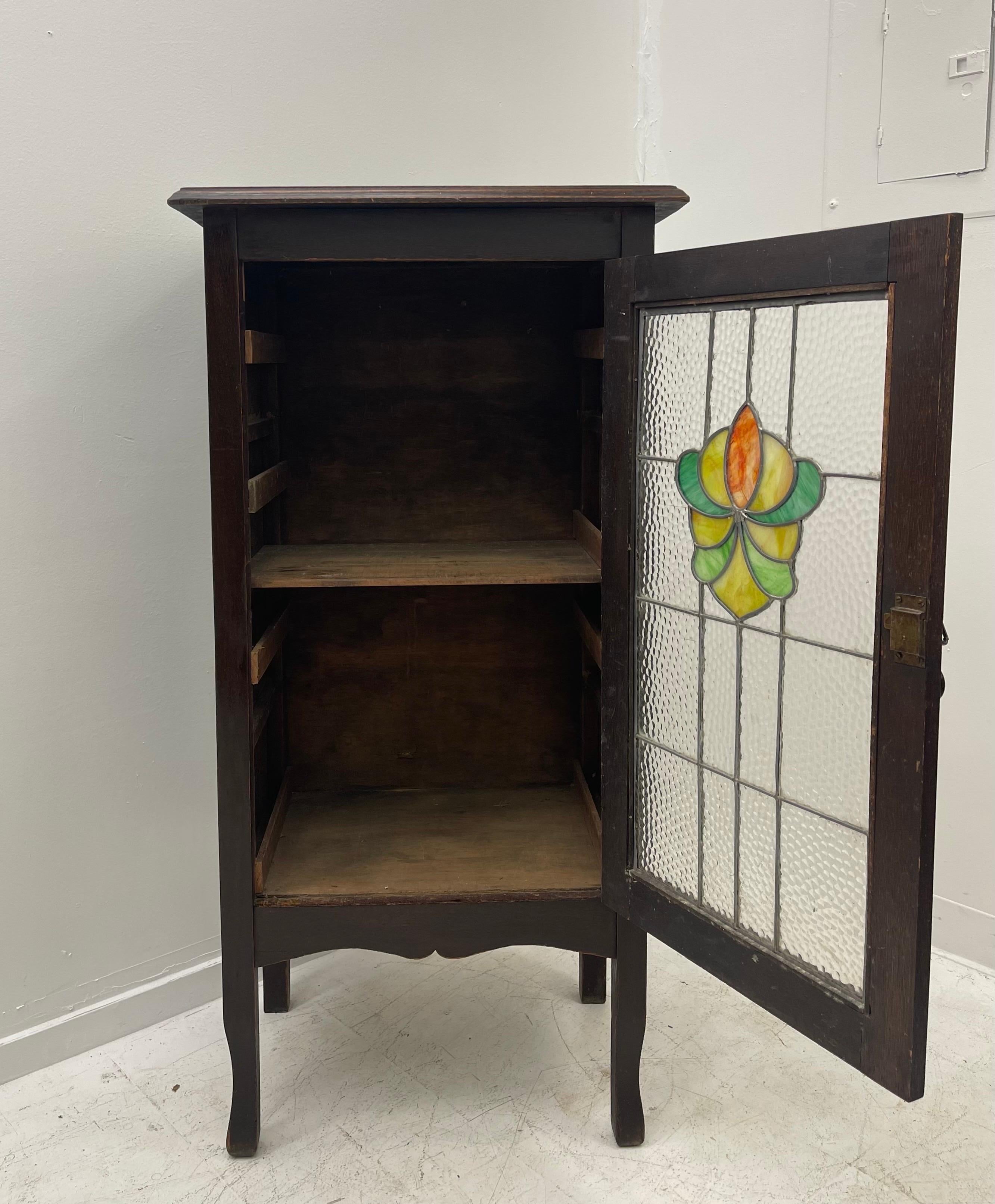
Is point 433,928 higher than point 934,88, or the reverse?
point 934,88

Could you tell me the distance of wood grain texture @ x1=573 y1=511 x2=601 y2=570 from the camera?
1.87 meters

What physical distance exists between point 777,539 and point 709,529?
12 centimetres

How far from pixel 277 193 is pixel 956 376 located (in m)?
1.47

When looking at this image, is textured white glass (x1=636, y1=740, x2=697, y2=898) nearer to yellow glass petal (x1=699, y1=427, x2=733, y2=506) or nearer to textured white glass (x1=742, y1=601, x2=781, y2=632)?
textured white glass (x1=742, y1=601, x2=781, y2=632)

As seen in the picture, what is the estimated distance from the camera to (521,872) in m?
1.86

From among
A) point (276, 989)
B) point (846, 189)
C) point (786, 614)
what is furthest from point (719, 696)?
point (846, 189)

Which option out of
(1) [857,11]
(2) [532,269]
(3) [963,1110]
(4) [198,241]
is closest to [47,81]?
(4) [198,241]

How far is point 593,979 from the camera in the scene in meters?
2.25

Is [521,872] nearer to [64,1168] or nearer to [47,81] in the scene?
[64,1168]

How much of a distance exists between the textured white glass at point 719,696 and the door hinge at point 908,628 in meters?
0.29

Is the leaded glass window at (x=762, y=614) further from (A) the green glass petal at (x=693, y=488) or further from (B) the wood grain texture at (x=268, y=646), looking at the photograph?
(B) the wood grain texture at (x=268, y=646)

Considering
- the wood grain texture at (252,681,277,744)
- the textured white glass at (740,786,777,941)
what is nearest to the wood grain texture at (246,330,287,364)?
the wood grain texture at (252,681,277,744)

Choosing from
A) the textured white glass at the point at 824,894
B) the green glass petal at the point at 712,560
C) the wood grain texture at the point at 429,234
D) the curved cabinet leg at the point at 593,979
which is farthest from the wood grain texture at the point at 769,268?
the curved cabinet leg at the point at 593,979

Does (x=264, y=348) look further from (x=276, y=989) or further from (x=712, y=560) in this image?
(x=276, y=989)
